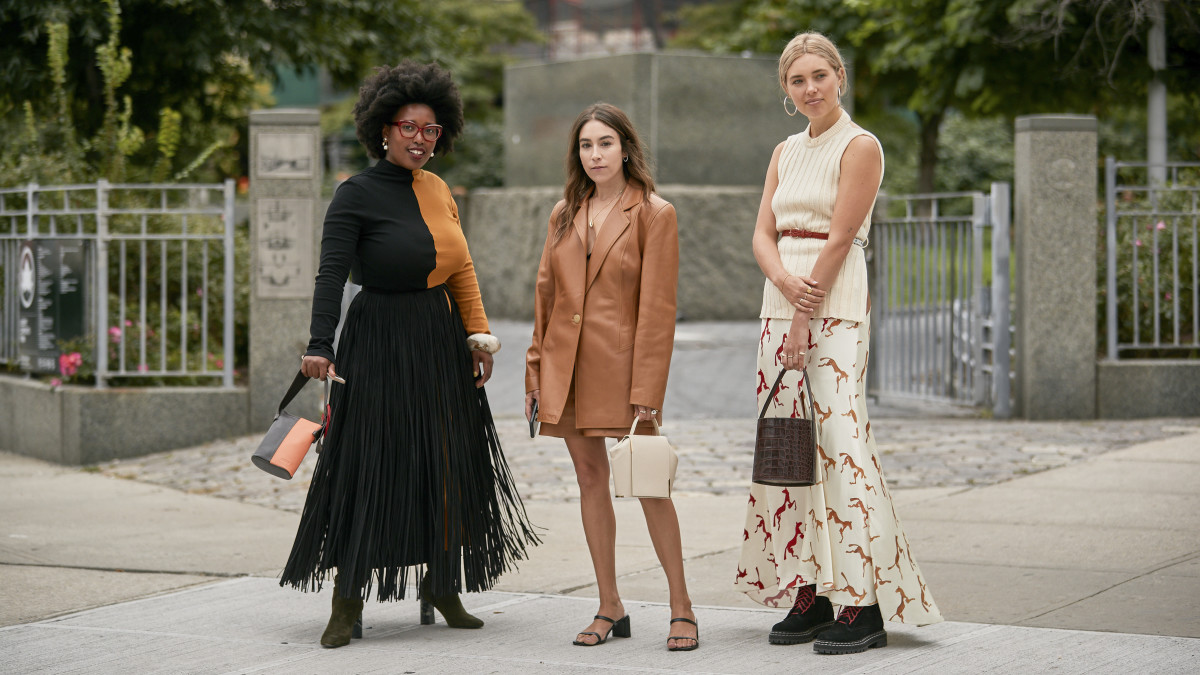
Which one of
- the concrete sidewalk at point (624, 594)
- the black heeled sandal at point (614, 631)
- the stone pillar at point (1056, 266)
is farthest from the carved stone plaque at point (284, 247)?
the black heeled sandal at point (614, 631)

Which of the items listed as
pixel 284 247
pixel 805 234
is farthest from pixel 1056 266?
pixel 805 234

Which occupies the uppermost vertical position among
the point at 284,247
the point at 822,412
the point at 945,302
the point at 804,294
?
the point at 284,247

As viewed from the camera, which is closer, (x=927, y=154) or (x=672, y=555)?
(x=672, y=555)

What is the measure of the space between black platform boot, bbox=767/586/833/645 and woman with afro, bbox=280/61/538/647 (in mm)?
988

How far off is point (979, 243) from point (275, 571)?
6.25 meters

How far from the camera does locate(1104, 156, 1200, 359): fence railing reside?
1032 centimetres

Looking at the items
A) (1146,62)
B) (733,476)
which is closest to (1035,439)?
(733,476)

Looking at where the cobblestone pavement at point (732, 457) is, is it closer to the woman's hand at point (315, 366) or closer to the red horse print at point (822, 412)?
the woman's hand at point (315, 366)

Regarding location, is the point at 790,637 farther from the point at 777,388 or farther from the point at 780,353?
the point at 780,353

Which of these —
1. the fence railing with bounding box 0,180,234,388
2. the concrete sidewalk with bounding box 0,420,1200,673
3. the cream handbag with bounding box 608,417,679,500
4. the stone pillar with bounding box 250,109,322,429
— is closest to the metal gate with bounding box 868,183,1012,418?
the concrete sidewalk with bounding box 0,420,1200,673

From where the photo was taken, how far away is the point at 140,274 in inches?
392

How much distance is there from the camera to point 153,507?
780 cm

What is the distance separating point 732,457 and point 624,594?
3.56m

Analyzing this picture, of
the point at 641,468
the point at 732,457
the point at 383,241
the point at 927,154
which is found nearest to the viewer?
the point at 641,468
